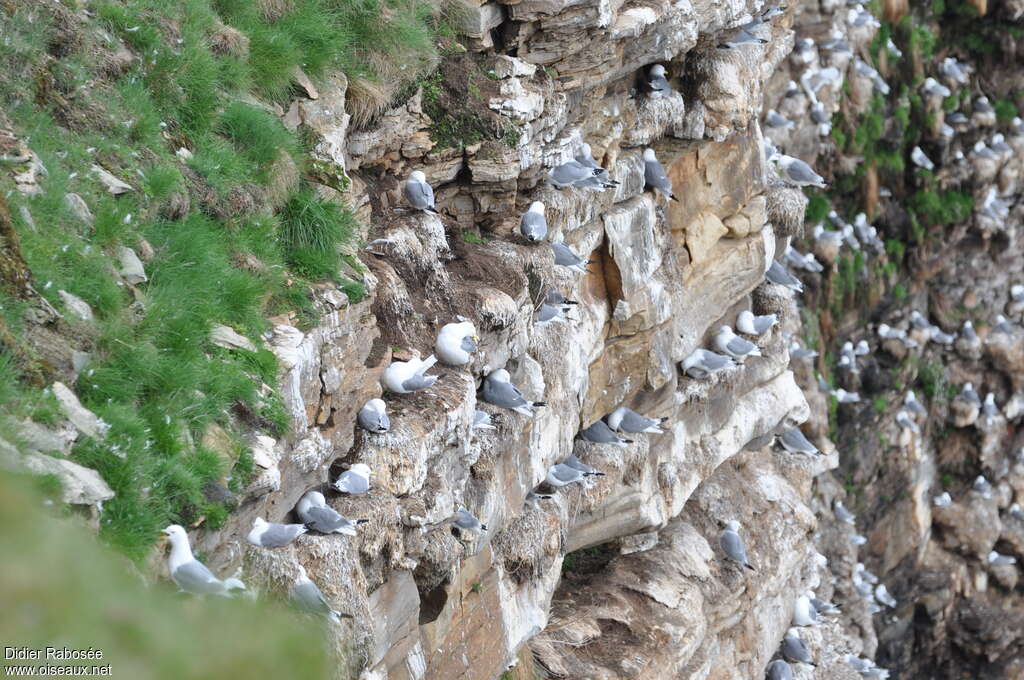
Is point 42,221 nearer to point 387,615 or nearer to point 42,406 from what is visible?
point 42,406

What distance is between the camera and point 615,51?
459 inches

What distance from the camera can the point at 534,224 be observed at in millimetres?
10547

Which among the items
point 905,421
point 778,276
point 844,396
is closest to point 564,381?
point 778,276

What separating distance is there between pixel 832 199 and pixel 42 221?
19246mm

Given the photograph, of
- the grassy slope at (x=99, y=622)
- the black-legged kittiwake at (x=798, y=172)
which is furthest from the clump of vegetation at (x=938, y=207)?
Answer: the grassy slope at (x=99, y=622)

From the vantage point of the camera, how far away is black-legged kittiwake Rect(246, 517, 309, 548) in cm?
643

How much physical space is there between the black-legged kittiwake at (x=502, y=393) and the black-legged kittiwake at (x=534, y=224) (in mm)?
1446

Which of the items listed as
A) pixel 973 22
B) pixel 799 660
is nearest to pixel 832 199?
pixel 973 22

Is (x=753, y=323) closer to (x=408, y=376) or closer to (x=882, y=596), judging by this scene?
(x=408, y=376)

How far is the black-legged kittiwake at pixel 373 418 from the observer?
7.89m

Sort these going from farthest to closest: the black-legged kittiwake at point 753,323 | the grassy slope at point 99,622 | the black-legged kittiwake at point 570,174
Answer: the black-legged kittiwake at point 753,323
the black-legged kittiwake at point 570,174
the grassy slope at point 99,622

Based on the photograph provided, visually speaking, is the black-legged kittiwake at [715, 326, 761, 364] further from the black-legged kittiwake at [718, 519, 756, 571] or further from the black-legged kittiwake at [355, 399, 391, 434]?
the black-legged kittiwake at [355, 399, 391, 434]

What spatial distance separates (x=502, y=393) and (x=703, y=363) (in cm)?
526

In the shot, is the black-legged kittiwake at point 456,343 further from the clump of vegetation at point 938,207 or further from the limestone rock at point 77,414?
the clump of vegetation at point 938,207
